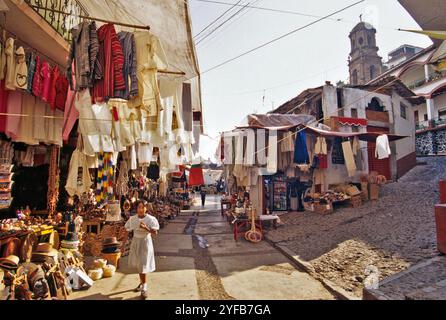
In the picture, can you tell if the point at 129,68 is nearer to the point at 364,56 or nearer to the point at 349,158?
the point at 349,158

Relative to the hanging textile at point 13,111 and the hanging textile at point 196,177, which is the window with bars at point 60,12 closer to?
the hanging textile at point 13,111

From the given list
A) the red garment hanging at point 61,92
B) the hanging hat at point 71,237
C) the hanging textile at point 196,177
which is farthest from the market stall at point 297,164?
the red garment hanging at point 61,92

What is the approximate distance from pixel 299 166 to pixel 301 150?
2.74 feet

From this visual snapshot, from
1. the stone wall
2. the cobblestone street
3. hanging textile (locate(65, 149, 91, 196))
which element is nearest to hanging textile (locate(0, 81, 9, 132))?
hanging textile (locate(65, 149, 91, 196))

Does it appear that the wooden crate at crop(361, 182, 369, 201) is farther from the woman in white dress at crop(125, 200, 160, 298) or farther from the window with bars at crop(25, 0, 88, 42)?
the window with bars at crop(25, 0, 88, 42)

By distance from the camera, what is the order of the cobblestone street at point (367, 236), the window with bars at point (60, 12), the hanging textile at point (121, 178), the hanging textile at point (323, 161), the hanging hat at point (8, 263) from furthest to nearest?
the hanging textile at point (323, 161)
the hanging textile at point (121, 178)
the cobblestone street at point (367, 236)
the window with bars at point (60, 12)
the hanging hat at point (8, 263)

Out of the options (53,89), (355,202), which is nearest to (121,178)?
(53,89)

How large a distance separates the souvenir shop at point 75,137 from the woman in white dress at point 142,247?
121 cm

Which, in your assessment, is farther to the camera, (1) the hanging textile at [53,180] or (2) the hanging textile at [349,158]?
(2) the hanging textile at [349,158]

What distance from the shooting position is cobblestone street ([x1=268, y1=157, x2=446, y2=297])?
6.00m

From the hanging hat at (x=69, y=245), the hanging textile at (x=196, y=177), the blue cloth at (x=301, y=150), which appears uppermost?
the blue cloth at (x=301, y=150)

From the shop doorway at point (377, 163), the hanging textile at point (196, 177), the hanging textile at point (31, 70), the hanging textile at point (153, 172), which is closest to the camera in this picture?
the hanging textile at point (31, 70)

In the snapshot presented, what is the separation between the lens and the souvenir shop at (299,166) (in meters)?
11.5
